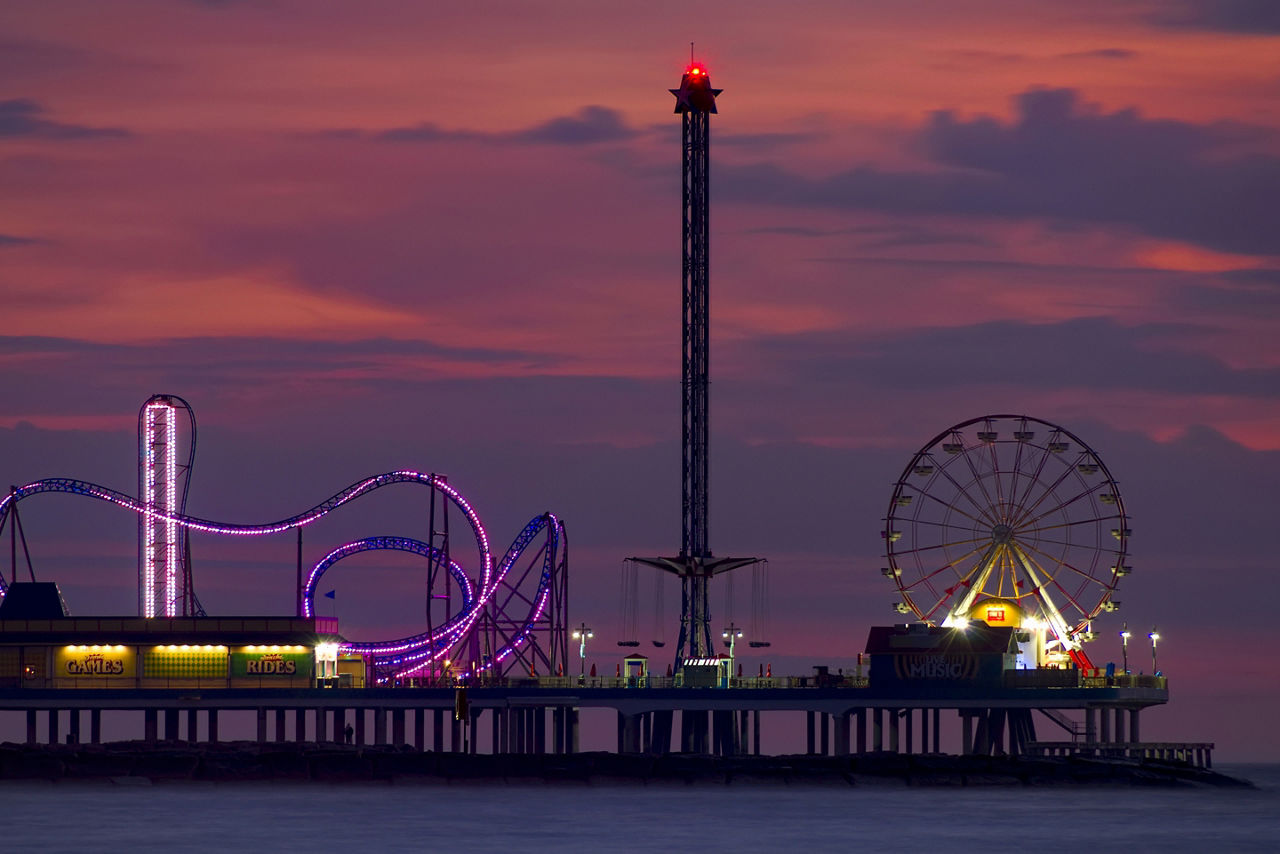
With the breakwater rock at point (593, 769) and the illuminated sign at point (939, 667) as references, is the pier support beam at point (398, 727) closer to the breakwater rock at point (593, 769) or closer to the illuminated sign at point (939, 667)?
the breakwater rock at point (593, 769)

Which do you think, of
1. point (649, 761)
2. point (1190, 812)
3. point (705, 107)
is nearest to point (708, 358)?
point (705, 107)

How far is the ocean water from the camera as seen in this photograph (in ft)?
352

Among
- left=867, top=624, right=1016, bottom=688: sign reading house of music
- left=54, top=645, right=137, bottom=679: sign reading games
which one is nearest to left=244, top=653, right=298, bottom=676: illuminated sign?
left=54, top=645, right=137, bottom=679: sign reading games

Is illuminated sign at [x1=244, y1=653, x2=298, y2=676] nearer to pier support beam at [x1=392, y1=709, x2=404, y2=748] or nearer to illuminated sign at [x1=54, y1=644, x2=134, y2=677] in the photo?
pier support beam at [x1=392, y1=709, x2=404, y2=748]

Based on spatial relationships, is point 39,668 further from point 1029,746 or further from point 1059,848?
point 1059,848

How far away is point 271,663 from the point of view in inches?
5891

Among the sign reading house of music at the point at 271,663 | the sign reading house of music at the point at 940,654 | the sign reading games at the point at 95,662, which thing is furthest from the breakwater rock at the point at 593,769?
the sign reading games at the point at 95,662

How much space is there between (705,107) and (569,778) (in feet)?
121

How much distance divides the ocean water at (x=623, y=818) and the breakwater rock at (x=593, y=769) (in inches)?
52.4

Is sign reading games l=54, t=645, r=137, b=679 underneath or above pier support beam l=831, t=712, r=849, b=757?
above

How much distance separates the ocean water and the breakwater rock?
1331 mm

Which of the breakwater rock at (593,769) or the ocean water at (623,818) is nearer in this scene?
the ocean water at (623,818)

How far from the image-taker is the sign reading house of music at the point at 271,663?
490ft

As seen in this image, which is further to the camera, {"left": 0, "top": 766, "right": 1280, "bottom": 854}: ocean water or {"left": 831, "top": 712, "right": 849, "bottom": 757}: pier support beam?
{"left": 831, "top": 712, "right": 849, "bottom": 757}: pier support beam
